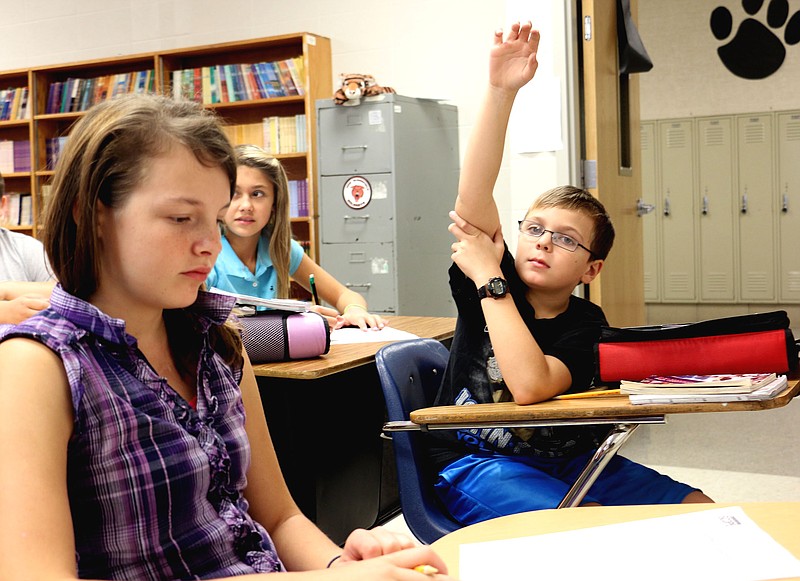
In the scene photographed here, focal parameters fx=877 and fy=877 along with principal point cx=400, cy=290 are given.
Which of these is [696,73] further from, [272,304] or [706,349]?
[706,349]

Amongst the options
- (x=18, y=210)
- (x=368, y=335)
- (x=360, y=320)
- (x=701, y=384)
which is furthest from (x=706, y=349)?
(x=18, y=210)

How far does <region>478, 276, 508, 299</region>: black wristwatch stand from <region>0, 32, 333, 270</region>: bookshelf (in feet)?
11.7

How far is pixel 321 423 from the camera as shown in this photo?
7.60 feet

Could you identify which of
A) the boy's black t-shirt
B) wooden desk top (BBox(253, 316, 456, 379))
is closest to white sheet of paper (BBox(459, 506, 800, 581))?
the boy's black t-shirt

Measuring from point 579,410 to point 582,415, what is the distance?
0.01m

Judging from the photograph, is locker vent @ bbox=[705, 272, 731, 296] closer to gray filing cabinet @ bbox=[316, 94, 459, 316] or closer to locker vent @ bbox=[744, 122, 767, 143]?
locker vent @ bbox=[744, 122, 767, 143]

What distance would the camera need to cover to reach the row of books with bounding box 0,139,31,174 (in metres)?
6.27

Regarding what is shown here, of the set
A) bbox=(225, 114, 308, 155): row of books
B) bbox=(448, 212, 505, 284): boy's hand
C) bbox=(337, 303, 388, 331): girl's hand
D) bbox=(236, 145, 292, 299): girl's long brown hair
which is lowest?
bbox=(337, 303, 388, 331): girl's hand

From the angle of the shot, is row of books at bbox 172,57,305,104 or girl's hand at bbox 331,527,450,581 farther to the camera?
row of books at bbox 172,57,305,104

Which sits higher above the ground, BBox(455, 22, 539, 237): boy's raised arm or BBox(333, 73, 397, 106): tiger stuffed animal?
BBox(333, 73, 397, 106): tiger stuffed animal

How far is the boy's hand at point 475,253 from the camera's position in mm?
1733

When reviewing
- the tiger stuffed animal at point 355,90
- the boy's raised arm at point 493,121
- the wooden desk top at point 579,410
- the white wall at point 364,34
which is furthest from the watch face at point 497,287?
the tiger stuffed animal at point 355,90

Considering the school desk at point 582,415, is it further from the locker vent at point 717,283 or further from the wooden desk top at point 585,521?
the locker vent at point 717,283

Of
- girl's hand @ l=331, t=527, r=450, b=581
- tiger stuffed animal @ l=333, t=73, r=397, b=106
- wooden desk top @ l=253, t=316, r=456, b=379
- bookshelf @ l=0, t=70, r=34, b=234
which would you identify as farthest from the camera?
bookshelf @ l=0, t=70, r=34, b=234
